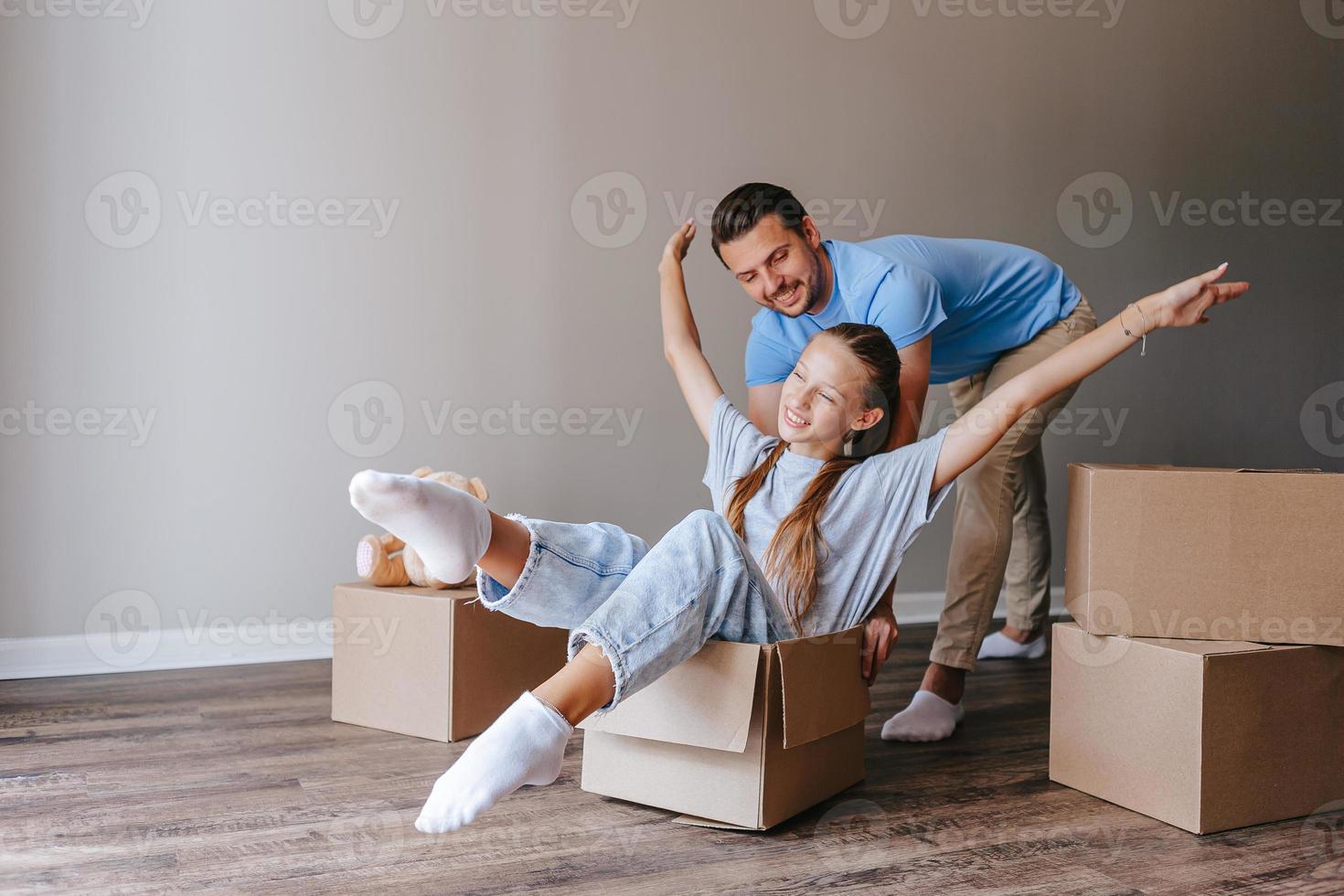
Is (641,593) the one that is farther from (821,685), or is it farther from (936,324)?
(936,324)

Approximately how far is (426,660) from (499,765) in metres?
0.75

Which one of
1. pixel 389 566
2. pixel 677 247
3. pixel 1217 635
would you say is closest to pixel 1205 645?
pixel 1217 635

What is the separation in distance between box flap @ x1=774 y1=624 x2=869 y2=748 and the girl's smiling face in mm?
285

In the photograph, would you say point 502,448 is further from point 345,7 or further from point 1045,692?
point 1045,692

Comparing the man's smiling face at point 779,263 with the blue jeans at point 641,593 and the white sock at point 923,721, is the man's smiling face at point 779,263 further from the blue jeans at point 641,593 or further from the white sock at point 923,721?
the white sock at point 923,721

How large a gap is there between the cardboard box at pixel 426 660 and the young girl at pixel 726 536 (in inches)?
17.9

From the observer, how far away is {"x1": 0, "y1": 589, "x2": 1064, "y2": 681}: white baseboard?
2.11 metres

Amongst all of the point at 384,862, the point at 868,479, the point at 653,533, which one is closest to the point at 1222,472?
the point at 868,479

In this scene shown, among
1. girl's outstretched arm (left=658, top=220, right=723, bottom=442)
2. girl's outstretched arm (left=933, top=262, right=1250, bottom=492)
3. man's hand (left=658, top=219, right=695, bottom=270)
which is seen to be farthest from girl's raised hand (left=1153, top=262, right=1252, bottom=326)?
man's hand (left=658, top=219, right=695, bottom=270)

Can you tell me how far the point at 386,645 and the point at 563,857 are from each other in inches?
26.0

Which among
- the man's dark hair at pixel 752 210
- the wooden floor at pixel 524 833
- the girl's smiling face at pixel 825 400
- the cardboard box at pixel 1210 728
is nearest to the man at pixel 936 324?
the man's dark hair at pixel 752 210

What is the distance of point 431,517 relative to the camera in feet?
3.61

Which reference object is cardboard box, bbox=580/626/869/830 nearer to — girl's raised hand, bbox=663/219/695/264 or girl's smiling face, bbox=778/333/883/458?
girl's smiling face, bbox=778/333/883/458

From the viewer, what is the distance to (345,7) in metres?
2.28
